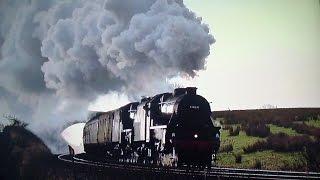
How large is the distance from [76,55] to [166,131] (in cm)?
222

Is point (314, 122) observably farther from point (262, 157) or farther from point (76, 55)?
point (76, 55)

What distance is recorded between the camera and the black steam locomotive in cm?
739

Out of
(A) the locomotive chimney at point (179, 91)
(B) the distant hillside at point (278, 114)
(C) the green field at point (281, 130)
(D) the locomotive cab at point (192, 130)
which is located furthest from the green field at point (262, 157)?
(A) the locomotive chimney at point (179, 91)

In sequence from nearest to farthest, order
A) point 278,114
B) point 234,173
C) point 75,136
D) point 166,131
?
point 234,173, point 278,114, point 166,131, point 75,136

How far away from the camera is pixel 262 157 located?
7285 mm

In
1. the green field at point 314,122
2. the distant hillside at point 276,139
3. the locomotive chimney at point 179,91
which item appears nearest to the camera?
the distant hillside at point 276,139

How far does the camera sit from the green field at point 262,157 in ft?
22.8

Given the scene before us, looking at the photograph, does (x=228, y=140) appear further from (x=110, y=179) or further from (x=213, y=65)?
(x=110, y=179)

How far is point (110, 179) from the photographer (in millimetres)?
7316

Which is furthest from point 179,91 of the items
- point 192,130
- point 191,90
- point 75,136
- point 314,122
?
point 75,136

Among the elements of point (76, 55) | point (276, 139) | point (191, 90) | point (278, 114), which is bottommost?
point (276, 139)

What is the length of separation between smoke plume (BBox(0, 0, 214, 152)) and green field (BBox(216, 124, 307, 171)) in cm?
128

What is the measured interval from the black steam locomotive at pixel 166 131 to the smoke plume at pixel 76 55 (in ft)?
1.16

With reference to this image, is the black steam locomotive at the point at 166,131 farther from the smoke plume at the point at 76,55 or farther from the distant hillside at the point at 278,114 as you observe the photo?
the distant hillside at the point at 278,114
